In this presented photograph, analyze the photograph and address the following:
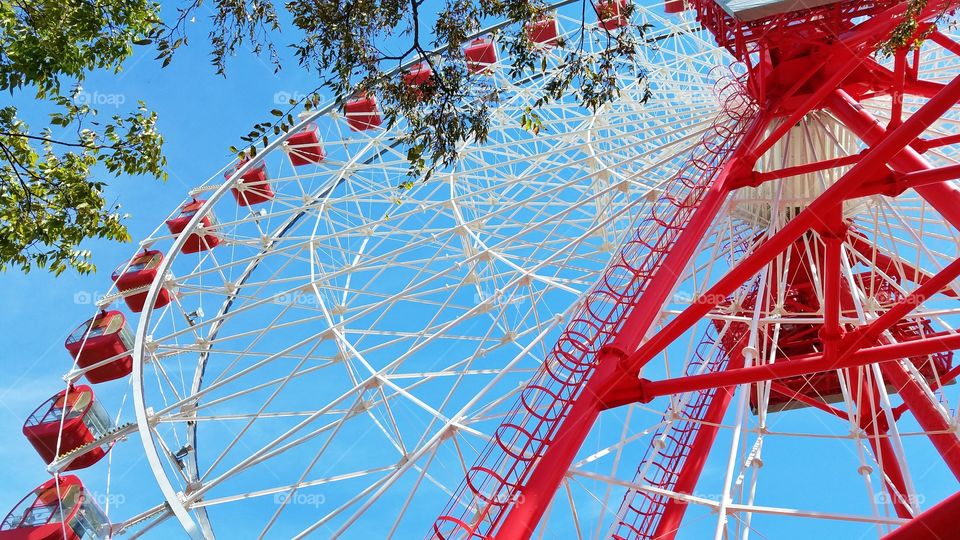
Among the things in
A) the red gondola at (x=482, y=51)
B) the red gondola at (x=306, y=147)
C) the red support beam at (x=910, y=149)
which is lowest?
the red support beam at (x=910, y=149)

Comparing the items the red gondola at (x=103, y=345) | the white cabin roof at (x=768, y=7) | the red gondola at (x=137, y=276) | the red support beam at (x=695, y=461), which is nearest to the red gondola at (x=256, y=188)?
the red gondola at (x=137, y=276)

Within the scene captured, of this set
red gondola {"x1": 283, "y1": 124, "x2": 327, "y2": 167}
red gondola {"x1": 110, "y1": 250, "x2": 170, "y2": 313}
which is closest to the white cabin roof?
red gondola {"x1": 283, "y1": 124, "x2": 327, "y2": 167}

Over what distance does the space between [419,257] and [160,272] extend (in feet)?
17.5

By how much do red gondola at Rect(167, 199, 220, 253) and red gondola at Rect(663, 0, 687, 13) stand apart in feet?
41.6

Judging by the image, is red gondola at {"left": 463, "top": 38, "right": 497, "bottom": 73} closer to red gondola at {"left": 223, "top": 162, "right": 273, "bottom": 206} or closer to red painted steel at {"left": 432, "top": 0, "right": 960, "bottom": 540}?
red gondola at {"left": 223, "top": 162, "right": 273, "bottom": 206}

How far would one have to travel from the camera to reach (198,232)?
65.5 feet

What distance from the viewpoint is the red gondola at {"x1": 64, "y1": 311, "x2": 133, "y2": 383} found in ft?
64.8

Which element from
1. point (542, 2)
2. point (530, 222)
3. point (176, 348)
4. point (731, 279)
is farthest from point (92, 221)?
point (530, 222)

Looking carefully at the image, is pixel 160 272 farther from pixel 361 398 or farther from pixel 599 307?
pixel 599 307

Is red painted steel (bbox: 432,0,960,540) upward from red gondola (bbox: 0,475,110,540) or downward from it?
upward

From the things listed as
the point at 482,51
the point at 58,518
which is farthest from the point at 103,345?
the point at 482,51

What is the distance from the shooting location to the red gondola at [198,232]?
66.4 feet

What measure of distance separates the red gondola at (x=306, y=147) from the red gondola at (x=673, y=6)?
9600mm

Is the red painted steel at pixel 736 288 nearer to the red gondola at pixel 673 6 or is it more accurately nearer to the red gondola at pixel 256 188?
the red gondola at pixel 673 6
